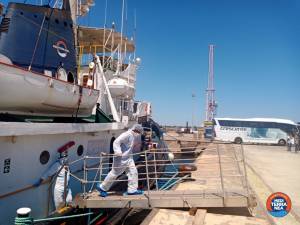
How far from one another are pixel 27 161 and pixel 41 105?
129 cm

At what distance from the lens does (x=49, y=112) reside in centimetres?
772

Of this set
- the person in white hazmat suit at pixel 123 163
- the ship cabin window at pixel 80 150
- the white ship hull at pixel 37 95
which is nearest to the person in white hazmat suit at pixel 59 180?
the person in white hazmat suit at pixel 123 163

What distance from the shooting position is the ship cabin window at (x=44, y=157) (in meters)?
7.12

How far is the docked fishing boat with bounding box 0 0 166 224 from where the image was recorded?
6070 millimetres

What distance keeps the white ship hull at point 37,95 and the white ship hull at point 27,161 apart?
1.65 ft

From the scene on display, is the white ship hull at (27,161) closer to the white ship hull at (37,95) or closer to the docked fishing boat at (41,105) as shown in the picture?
the docked fishing boat at (41,105)

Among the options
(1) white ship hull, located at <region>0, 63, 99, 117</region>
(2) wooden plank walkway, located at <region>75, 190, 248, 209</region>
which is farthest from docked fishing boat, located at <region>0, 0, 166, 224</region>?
(2) wooden plank walkway, located at <region>75, 190, 248, 209</region>

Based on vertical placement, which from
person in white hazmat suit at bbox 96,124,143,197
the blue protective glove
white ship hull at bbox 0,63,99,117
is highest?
white ship hull at bbox 0,63,99,117

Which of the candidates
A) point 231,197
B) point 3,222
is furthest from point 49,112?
point 231,197

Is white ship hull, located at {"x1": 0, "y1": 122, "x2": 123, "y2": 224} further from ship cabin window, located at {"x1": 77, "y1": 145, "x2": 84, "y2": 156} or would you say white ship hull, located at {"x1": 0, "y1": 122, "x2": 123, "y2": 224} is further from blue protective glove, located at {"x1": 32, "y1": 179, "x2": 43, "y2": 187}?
ship cabin window, located at {"x1": 77, "y1": 145, "x2": 84, "y2": 156}

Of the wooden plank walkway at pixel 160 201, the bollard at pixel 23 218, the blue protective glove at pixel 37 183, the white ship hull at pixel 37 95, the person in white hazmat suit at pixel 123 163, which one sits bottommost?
the wooden plank walkway at pixel 160 201


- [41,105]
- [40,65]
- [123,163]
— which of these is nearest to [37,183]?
[41,105]

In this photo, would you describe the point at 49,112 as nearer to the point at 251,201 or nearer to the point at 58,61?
the point at 58,61

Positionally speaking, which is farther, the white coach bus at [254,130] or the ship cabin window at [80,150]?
the white coach bus at [254,130]
